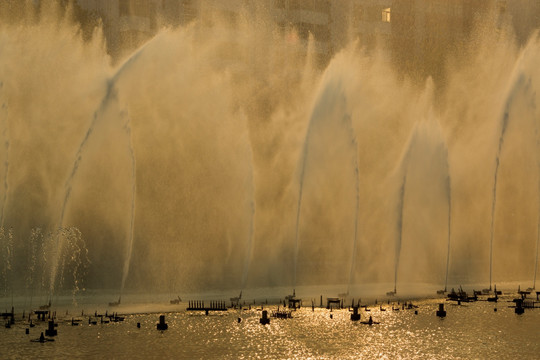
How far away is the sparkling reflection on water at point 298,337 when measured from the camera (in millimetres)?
33125

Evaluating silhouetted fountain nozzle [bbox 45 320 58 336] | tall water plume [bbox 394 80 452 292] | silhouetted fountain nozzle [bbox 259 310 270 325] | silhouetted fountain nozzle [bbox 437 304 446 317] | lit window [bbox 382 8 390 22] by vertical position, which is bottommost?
silhouetted fountain nozzle [bbox 45 320 58 336]

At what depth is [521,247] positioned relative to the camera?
253 ft

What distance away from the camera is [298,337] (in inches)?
1433

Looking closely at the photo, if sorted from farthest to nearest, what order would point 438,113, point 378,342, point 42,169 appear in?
point 438,113 → point 42,169 → point 378,342

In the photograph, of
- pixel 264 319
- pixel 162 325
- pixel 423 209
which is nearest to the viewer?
pixel 162 325

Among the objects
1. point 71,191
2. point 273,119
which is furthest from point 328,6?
point 71,191

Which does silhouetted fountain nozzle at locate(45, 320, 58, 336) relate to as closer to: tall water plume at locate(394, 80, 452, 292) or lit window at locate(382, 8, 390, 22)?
tall water plume at locate(394, 80, 452, 292)

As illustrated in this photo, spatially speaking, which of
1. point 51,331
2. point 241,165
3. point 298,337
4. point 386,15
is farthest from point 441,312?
point 386,15

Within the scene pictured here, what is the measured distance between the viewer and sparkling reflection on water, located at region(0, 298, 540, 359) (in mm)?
33125

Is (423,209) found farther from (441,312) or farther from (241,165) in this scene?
(441,312)

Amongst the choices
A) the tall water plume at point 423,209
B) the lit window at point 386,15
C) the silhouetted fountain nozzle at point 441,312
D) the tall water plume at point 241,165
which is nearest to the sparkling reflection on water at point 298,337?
the silhouetted fountain nozzle at point 441,312

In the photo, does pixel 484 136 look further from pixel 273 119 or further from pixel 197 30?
pixel 197 30

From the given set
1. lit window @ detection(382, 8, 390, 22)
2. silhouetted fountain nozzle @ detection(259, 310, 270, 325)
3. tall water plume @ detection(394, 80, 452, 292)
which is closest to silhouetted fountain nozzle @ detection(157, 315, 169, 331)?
silhouetted fountain nozzle @ detection(259, 310, 270, 325)

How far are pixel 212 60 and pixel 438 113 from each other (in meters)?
22.2
